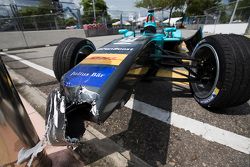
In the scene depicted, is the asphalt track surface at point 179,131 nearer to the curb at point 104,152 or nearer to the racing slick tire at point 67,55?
the curb at point 104,152

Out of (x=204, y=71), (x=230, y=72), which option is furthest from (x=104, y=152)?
(x=204, y=71)

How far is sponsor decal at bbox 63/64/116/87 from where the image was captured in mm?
1377

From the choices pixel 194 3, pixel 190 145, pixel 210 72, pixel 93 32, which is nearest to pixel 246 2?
pixel 93 32

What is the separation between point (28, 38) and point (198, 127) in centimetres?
1106

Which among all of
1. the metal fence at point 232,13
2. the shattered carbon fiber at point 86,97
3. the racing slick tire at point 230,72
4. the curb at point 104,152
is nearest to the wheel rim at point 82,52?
the shattered carbon fiber at point 86,97

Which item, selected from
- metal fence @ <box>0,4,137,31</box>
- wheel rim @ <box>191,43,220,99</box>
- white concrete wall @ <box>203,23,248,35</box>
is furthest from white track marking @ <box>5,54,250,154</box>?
white concrete wall @ <box>203,23,248,35</box>

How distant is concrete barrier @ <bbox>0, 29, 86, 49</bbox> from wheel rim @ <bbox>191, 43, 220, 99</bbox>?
10356 mm

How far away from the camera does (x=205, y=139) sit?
176 centimetres

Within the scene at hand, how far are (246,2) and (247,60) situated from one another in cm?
1961

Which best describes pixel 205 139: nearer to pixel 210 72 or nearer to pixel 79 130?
pixel 210 72

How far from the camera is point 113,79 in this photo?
56.5 inches

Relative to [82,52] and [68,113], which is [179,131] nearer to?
[68,113]

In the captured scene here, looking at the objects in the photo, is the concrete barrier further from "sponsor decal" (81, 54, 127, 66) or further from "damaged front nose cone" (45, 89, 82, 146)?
"damaged front nose cone" (45, 89, 82, 146)

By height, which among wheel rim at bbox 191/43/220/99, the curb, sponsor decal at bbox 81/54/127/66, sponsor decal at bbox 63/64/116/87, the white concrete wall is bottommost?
the white concrete wall
